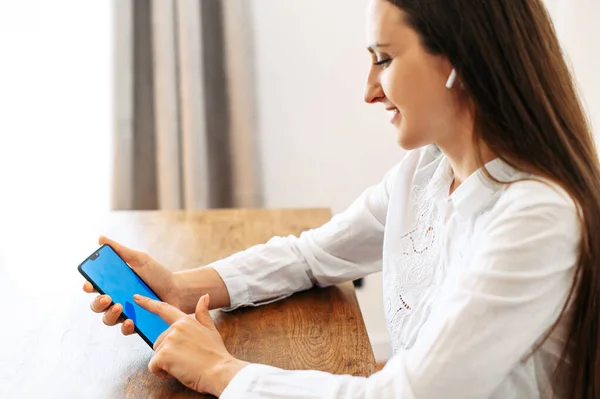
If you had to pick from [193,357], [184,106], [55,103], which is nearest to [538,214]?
[193,357]

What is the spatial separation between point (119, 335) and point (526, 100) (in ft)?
2.07

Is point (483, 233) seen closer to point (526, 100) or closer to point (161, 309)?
point (526, 100)

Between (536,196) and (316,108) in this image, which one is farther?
(316,108)

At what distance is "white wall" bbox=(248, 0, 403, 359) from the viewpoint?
2.27 meters

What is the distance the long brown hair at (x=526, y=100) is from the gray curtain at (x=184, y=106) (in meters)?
1.31

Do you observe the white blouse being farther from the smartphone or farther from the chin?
the smartphone

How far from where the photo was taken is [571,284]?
2.73ft

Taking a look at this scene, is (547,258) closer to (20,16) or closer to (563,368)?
(563,368)

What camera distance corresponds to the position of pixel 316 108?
2.34 metres

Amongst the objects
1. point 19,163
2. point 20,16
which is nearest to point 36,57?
point 20,16

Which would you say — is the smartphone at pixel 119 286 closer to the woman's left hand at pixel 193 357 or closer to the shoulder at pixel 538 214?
the woman's left hand at pixel 193 357

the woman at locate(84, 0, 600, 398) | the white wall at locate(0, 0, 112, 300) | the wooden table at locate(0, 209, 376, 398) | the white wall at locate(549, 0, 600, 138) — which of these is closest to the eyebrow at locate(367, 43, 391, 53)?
the woman at locate(84, 0, 600, 398)

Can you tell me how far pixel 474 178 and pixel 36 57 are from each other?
1.67 metres

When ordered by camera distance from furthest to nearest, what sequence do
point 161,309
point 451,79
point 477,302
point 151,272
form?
point 151,272 → point 161,309 → point 451,79 → point 477,302
